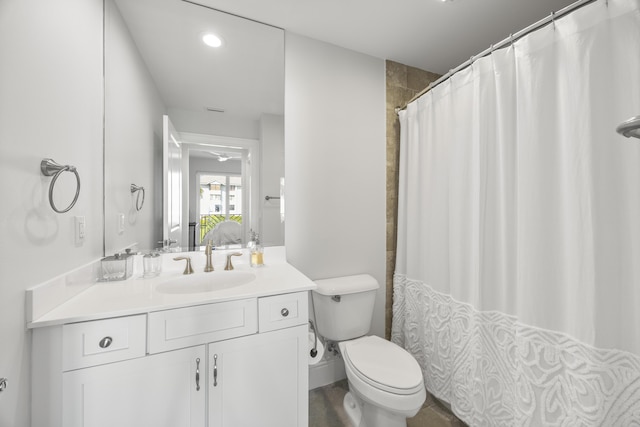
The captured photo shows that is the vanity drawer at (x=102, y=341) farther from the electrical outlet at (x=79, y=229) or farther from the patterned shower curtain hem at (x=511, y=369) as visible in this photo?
the patterned shower curtain hem at (x=511, y=369)

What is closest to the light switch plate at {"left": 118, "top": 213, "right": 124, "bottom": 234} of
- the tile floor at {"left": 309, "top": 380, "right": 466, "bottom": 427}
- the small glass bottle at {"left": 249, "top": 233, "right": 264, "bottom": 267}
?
the small glass bottle at {"left": 249, "top": 233, "right": 264, "bottom": 267}

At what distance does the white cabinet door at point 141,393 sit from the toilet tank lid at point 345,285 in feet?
2.58

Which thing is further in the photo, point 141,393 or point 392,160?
point 392,160

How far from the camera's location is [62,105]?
0.93 meters

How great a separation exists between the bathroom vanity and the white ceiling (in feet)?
5.16

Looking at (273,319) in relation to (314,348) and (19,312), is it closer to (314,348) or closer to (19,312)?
(314,348)

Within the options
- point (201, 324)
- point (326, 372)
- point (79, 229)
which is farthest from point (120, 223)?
point (326, 372)

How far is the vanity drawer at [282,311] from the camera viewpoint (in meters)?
1.08

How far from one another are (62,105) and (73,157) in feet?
0.63

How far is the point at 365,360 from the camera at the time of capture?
1326mm

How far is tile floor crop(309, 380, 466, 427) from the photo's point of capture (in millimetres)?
1449

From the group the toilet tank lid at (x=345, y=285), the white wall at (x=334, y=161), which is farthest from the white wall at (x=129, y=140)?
the toilet tank lid at (x=345, y=285)

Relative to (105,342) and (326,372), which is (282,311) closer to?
(105,342)

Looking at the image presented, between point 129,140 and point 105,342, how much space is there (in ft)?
3.35
